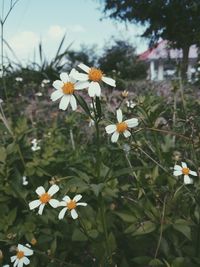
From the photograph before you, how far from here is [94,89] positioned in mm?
1062

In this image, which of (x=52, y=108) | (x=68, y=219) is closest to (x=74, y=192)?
(x=68, y=219)

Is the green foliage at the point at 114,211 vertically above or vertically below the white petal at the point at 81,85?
below

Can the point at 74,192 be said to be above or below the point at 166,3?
below

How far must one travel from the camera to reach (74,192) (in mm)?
1564

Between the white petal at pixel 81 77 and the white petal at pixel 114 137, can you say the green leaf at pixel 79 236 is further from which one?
the white petal at pixel 81 77

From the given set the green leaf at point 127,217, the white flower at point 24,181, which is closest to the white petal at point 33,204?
the green leaf at point 127,217

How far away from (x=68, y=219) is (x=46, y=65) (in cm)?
618

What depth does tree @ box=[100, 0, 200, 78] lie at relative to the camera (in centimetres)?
1784

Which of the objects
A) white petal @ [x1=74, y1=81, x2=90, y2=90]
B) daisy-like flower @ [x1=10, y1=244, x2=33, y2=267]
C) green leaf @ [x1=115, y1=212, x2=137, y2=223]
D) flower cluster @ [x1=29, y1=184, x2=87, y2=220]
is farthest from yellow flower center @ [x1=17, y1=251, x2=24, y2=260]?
white petal @ [x1=74, y1=81, x2=90, y2=90]

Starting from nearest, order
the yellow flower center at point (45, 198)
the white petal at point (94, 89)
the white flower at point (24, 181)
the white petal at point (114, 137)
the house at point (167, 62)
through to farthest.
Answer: the white petal at point (94, 89)
the white petal at point (114, 137)
the yellow flower center at point (45, 198)
the white flower at point (24, 181)
the house at point (167, 62)

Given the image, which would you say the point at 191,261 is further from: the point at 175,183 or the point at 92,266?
the point at 92,266

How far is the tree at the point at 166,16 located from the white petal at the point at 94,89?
1657cm

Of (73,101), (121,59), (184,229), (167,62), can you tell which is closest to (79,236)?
(184,229)

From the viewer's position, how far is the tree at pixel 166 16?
17.8 metres
